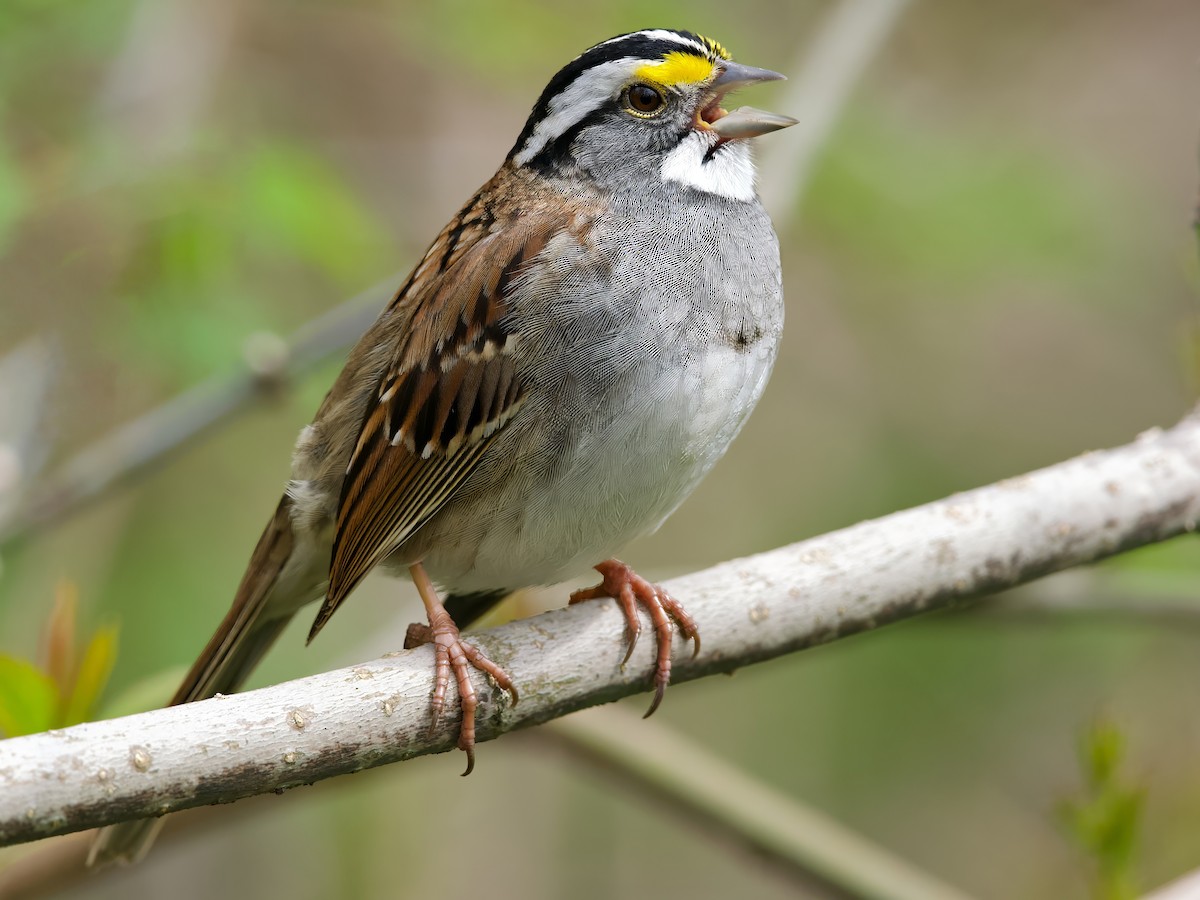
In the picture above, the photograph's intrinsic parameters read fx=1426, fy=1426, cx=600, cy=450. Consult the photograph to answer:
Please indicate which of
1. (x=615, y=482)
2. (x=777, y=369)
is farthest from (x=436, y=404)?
(x=777, y=369)

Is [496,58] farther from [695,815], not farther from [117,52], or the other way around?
[695,815]

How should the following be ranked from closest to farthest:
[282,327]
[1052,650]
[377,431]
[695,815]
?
1. [377,431]
2. [695,815]
3. [282,327]
4. [1052,650]

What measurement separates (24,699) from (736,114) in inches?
74.7

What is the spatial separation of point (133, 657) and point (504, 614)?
5.12 ft

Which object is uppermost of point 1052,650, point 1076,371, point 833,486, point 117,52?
point 117,52

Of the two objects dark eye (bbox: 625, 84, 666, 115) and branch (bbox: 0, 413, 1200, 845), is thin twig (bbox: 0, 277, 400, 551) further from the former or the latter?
branch (bbox: 0, 413, 1200, 845)

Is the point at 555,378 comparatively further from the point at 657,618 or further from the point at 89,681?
the point at 89,681

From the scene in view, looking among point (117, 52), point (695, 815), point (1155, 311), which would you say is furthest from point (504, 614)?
point (1155, 311)

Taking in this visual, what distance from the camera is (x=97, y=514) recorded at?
16.0ft

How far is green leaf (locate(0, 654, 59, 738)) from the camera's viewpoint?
245 cm

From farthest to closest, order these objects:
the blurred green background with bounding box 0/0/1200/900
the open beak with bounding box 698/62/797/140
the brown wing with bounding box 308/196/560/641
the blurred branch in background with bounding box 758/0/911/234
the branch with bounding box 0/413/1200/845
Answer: the blurred branch in background with bounding box 758/0/911/234 < the blurred green background with bounding box 0/0/1200/900 < the open beak with bounding box 698/62/797/140 < the brown wing with bounding box 308/196/560/641 < the branch with bounding box 0/413/1200/845

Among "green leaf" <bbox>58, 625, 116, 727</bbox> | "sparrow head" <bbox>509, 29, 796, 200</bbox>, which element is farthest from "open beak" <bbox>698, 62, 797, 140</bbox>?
"green leaf" <bbox>58, 625, 116, 727</bbox>

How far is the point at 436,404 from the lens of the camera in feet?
9.89

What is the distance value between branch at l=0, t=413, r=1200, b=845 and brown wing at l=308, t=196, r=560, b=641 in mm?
369
